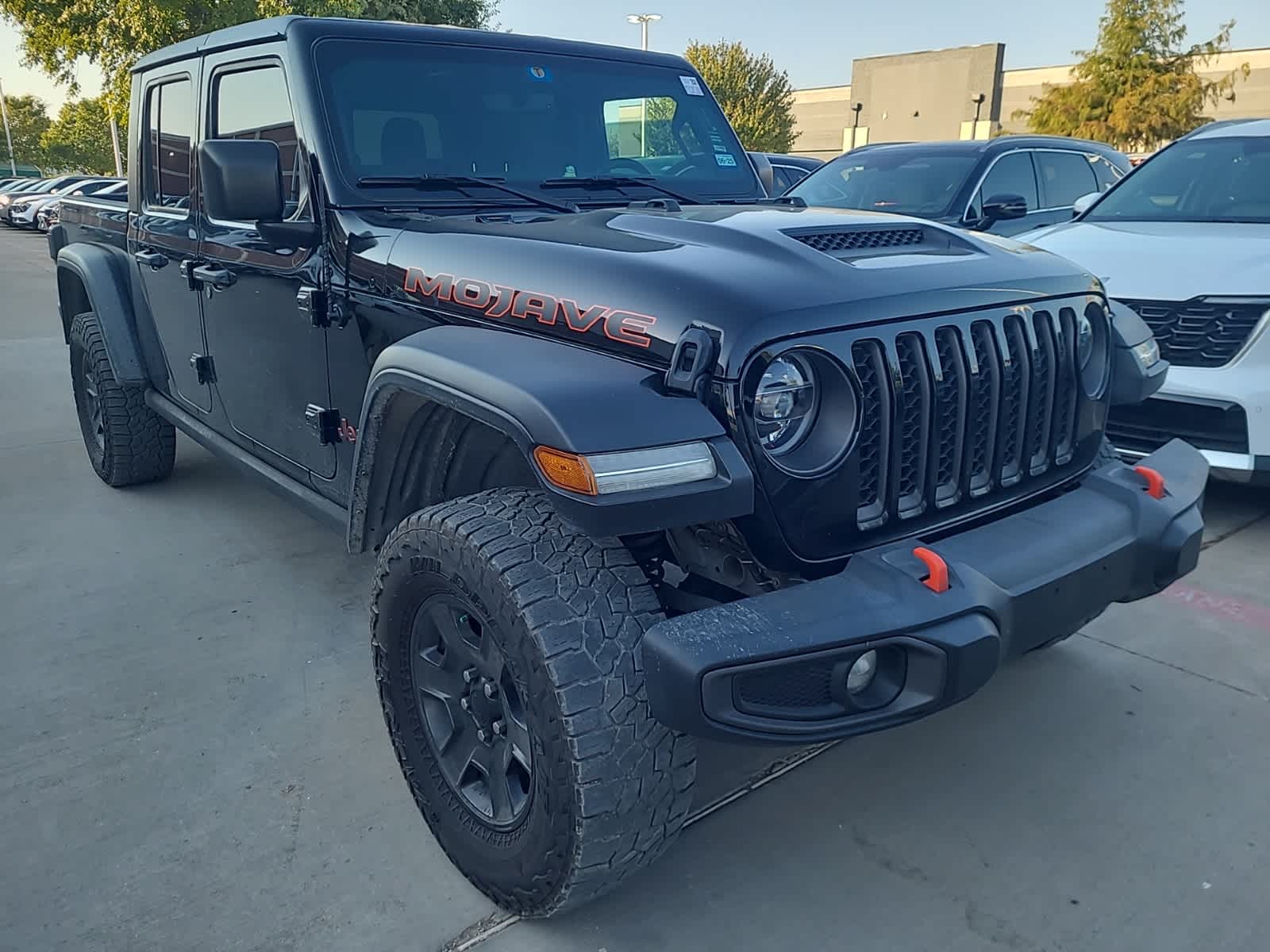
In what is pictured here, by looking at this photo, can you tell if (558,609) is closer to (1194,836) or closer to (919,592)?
(919,592)

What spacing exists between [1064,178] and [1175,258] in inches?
140

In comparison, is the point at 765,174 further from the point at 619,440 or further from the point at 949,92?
the point at 949,92

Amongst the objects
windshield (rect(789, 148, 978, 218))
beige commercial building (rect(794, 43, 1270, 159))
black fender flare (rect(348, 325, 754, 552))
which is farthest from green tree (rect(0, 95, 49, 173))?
black fender flare (rect(348, 325, 754, 552))

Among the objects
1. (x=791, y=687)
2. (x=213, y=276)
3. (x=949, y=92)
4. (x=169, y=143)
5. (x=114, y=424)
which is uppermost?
(x=949, y=92)

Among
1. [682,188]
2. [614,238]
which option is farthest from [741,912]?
[682,188]

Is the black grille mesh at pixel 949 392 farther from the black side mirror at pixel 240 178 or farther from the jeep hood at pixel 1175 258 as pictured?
the jeep hood at pixel 1175 258

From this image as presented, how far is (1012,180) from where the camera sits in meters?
6.94

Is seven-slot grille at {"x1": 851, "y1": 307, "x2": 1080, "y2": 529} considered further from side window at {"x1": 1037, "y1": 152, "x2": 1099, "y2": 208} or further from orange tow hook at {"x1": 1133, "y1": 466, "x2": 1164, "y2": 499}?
side window at {"x1": 1037, "y1": 152, "x2": 1099, "y2": 208}

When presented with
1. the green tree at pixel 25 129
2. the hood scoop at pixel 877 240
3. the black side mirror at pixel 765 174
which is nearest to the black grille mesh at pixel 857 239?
the hood scoop at pixel 877 240

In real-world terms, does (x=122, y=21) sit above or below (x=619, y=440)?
above

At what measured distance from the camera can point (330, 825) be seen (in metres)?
2.38

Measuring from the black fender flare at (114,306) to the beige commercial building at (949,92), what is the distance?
43475 mm

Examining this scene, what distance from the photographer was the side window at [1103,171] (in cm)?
797

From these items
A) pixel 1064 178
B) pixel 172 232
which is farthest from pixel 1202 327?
pixel 172 232
